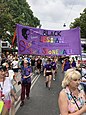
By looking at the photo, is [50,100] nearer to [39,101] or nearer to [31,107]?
[39,101]

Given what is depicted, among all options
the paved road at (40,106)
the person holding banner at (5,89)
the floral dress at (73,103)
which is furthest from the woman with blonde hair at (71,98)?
the paved road at (40,106)

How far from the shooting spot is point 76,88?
4266 millimetres

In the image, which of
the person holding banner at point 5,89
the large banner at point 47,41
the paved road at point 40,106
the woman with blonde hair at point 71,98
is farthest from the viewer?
the large banner at point 47,41

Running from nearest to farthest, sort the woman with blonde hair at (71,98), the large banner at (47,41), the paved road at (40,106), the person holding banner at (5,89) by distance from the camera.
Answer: the woman with blonde hair at (71,98) → the person holding banner at (5,89) → the paved road at (40,106) → the large banner at (47,41)

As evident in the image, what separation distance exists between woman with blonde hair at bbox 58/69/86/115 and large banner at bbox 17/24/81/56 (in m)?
6.90

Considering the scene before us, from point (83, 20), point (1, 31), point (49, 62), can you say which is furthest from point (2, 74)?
point (83, 20)

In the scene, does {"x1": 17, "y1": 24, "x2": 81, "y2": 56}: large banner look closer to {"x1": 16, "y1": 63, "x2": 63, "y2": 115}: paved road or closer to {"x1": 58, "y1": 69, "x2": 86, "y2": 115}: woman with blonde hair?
{"x1": 16, "y1": 63, "x2": 63, "y2": 115}: paved road

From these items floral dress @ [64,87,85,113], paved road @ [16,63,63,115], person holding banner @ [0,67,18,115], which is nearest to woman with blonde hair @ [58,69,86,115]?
floral dress @ [64,87,85,113]

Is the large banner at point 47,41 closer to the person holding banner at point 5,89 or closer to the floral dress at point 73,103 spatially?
the person holding banner at point 5,89

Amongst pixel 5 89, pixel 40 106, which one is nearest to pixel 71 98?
pixel 5 89

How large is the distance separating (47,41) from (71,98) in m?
7.56

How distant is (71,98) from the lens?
416 centimetres

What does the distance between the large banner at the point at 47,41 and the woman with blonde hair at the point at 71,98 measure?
690 centimetres

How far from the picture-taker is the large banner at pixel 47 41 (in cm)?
1134
